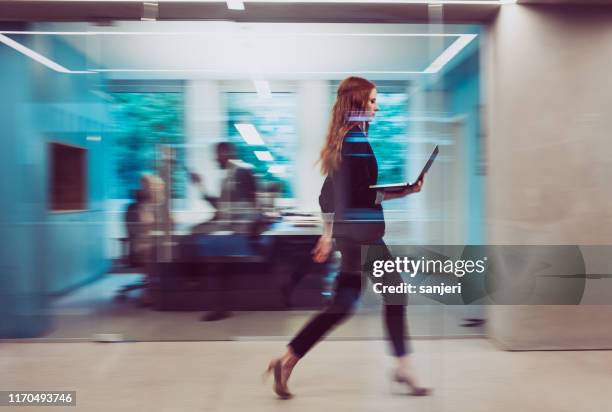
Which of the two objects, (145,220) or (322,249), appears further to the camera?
(145,220)

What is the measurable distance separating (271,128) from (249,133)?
155 mm

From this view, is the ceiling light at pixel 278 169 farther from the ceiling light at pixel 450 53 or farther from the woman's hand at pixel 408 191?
the ceiling light at pixel 450 53

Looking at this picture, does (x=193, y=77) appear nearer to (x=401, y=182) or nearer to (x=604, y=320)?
(x=401, y=182)

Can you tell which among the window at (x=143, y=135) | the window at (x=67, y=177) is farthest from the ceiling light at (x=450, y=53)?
the window at (x=67, y=177)

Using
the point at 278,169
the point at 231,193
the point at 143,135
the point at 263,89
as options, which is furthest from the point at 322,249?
the point at 143,135

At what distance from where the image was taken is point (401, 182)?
3.32m

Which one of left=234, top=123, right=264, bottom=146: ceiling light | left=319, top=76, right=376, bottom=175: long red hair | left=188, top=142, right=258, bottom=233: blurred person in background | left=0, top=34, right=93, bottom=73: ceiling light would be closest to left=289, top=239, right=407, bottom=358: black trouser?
left=319, top=76, right=376, bottom=175: long red hair

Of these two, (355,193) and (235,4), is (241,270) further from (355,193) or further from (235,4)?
(235,4)

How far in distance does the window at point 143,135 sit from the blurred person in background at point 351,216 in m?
1.03

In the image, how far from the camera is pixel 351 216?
10.3ft

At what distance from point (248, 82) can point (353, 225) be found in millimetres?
1212

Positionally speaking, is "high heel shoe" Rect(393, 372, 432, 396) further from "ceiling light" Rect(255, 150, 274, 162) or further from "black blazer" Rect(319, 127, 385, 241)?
"ceiling light" Rect(255, 150, 274, 162)

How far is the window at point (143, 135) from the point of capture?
341 cm

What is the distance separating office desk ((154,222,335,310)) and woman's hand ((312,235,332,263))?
1.6 inches
